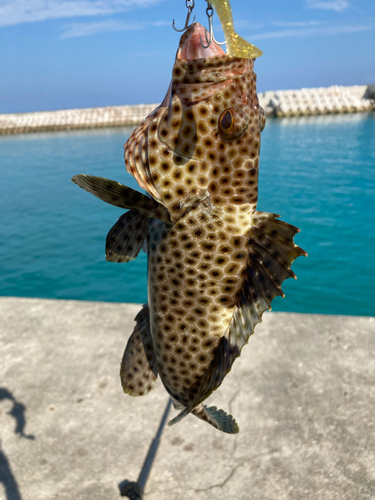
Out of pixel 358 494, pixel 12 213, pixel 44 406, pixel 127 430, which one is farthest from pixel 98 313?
pixel 12 213

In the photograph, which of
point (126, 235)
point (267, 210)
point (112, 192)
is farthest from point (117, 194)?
point (267, 210)

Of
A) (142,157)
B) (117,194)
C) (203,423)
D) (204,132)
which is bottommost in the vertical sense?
(203,423)

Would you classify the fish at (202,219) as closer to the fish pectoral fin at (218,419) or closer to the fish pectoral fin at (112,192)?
the fish pectoral fin at (112,192)

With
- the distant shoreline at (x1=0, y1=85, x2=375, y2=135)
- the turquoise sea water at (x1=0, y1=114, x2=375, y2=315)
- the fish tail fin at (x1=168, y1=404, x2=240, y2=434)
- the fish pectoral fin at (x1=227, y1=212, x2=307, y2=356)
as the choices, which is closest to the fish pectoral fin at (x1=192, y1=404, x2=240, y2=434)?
the fish tail fin at (x1=168, y1=404, x2=240, y2=434)

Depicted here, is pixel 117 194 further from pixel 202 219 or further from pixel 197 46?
pixel 197 46

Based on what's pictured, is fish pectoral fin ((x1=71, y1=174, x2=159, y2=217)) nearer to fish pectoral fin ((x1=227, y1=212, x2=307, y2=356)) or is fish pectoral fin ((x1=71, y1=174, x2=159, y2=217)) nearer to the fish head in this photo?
the fish head

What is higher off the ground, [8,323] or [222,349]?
[222,349]

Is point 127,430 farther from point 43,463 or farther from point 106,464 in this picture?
point 43,463

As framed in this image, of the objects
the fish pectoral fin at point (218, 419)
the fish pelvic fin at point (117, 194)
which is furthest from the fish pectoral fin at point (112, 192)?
the fish pectoral fin at point (218, 419)
